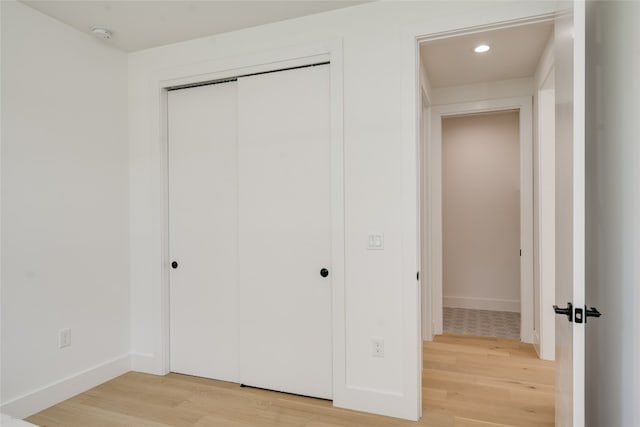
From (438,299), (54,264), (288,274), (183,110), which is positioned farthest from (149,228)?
(438,299)

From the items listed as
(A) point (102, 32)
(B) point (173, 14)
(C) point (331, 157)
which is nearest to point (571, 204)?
(C) point (331, 157)

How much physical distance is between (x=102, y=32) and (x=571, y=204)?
3.01 meters

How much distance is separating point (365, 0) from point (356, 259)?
157 cm

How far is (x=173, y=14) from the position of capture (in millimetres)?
2484

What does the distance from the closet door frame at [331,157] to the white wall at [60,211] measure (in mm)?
305

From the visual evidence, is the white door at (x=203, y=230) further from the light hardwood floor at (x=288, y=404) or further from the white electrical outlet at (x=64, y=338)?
the white electrical outlet at (x=64, y=338)

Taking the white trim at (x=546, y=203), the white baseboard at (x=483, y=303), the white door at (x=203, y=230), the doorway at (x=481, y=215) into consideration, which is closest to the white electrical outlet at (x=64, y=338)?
the white door at (x=203, y=230)

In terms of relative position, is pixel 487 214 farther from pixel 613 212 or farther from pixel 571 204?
pixel 571 204

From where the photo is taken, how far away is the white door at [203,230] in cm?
288

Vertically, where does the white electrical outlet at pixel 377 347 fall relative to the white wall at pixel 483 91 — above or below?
below

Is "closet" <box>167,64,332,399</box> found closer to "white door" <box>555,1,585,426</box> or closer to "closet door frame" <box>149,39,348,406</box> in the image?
"closet door frame" <box>149,39,348,406</box>

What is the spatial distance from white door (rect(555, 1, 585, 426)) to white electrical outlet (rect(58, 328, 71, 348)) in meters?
2.90

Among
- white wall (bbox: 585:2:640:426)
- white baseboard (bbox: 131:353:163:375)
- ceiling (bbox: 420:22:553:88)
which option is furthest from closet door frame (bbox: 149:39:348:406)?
white wall (bbox: 585:2:640:426)

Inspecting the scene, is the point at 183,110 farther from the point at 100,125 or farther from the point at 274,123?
the point at 274,123
